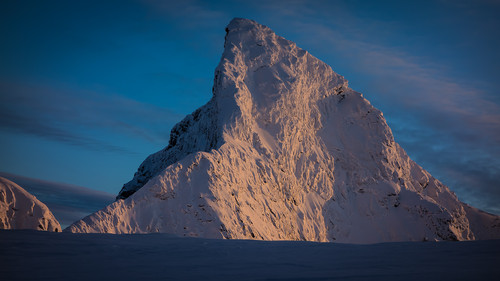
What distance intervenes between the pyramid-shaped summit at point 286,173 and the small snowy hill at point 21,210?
6.47 feet

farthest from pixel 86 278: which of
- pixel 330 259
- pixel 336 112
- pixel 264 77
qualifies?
pixel 336 112

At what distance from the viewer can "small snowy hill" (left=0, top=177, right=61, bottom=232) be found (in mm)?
21750

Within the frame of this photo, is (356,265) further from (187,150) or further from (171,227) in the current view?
(187,150)

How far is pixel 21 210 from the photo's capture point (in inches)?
883

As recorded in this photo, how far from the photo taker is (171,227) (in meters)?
25.4

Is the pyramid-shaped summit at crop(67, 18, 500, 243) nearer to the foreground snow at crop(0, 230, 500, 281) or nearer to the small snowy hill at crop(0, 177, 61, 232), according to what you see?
the small snowy hill at crop(0, 177, 61, 232)

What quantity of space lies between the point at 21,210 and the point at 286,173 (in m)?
20.8

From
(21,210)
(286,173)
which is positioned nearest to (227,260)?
(21,210)

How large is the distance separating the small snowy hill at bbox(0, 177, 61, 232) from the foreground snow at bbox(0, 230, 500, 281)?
15.3m

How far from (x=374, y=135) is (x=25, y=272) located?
4183cm

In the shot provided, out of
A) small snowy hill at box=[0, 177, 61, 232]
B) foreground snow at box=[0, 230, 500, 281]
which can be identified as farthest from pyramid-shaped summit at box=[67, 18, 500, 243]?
foreground snow at box=[0, 230, 500, 281]

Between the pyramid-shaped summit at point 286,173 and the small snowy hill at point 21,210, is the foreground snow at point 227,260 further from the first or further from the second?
the pyramid-shaped summit at point 286,173

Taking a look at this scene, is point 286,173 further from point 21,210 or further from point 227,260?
point 227,260

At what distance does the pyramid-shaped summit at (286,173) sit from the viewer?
26344mm
